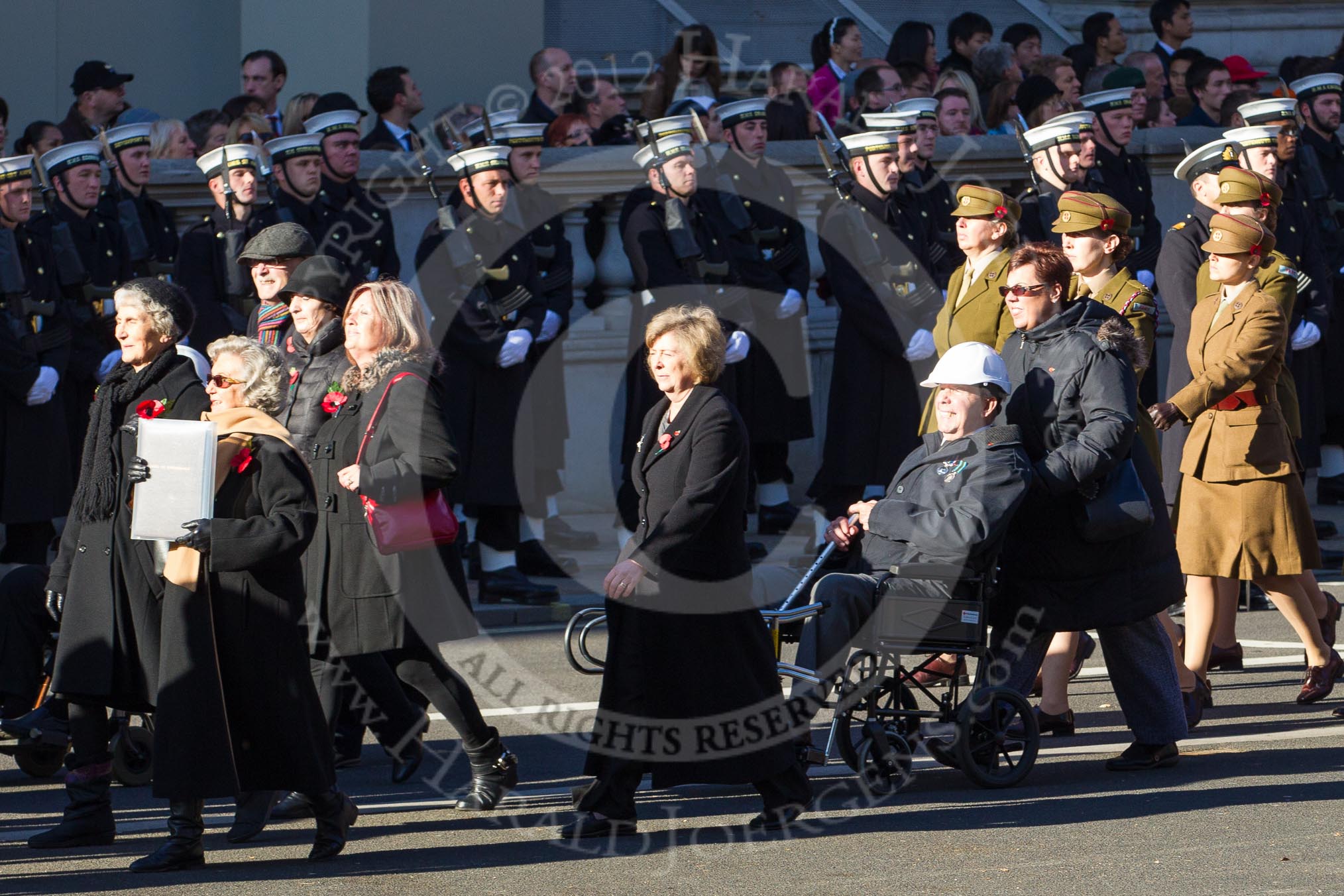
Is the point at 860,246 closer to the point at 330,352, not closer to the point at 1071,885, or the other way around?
the point at 330,352

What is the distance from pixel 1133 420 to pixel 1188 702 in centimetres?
123

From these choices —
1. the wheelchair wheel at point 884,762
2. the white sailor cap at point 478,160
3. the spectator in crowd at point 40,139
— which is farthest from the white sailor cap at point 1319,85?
the wheelchair wheel at point 884,762

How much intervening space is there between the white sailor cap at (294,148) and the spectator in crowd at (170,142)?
121cm

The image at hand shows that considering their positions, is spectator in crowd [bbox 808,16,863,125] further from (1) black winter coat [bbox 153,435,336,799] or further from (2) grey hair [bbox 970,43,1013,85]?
(1) black winter coat [bbox 153,435,336,799]

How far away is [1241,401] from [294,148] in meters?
4.76

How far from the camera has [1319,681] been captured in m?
8.58

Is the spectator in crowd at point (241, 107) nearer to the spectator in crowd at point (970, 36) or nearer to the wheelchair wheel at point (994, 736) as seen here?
the spectator in crowd at point (970, 36)

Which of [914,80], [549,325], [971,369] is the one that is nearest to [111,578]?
[971,369]

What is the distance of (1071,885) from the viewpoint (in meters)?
6.12

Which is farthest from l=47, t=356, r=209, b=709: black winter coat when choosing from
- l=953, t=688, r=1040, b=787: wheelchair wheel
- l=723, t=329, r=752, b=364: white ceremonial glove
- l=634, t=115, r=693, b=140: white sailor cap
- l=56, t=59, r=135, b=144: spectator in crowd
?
l=56, t=59, r=135, b=144: spectator in crowd

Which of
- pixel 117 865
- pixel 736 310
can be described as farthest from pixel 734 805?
pixel 736 310

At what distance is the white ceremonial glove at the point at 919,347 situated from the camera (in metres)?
11.9

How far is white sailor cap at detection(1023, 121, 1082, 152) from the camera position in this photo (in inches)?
470

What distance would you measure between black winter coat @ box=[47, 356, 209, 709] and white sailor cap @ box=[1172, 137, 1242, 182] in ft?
18.0
